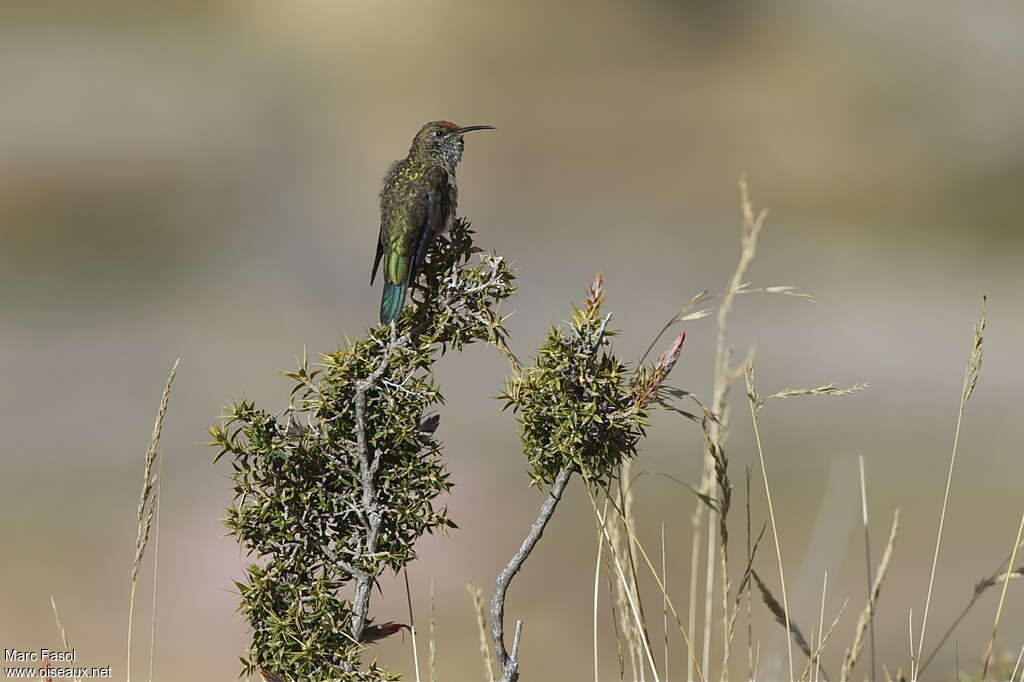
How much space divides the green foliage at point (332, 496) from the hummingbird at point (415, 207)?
0.23 meters

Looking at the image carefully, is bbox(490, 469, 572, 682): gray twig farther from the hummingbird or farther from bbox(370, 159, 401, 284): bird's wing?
bbox(370, 159, 401, 284): bird's wing

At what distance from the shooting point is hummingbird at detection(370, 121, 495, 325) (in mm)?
2434

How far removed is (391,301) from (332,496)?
19.5 inches

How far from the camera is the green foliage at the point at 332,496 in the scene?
2.14 metres

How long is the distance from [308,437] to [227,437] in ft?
0.57

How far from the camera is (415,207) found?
260 cm

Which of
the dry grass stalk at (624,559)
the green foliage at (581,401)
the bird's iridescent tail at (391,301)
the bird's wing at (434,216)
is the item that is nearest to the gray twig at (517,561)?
the green foliage at (581,401)

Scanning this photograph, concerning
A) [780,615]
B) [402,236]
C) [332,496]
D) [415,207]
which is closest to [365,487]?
[332,496]

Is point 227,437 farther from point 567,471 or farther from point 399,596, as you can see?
point 399,596

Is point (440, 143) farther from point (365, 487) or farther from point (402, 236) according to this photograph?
point (365, 487)

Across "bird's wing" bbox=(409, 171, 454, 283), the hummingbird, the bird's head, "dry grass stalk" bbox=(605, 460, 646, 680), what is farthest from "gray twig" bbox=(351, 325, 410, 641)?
the bird's head

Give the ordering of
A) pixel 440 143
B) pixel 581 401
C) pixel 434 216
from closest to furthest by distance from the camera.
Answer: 1. pixel 581 401
2. pixel 434 216
3. pixel 440 143

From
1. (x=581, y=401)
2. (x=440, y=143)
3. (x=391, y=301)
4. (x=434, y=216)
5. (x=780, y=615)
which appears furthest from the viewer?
(x=440, y=143)

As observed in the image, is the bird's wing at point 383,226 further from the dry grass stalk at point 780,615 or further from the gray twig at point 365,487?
the dry grass stalk at point 780,615
